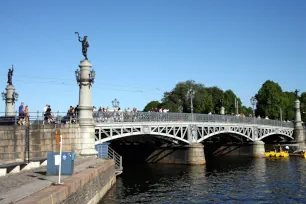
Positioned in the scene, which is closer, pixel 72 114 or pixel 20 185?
pixel 20 185

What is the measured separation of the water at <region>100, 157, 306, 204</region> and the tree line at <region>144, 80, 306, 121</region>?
5259cm

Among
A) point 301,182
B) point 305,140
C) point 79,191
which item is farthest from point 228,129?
point 79,191

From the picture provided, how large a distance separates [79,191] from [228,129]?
3961cm

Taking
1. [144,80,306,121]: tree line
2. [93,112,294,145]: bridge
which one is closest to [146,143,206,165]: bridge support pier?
[93,112,294,145]: bridge

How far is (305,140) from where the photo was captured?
70.8 metres

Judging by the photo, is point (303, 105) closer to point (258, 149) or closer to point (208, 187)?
point (258, 149)

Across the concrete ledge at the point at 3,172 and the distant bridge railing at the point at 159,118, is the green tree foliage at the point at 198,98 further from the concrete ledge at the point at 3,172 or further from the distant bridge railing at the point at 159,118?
the concrete ledge at the point at 3,172

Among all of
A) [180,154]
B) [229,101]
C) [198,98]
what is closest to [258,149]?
[180,154]

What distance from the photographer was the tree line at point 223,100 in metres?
89.4

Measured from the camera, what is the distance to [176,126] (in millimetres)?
42531

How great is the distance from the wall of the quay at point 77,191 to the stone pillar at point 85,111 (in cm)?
607

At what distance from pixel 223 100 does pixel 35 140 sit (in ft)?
242

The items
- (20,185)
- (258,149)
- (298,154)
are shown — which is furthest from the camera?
(298,154)

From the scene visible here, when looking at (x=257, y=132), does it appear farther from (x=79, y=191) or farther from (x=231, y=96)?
(x=79, y=191)
